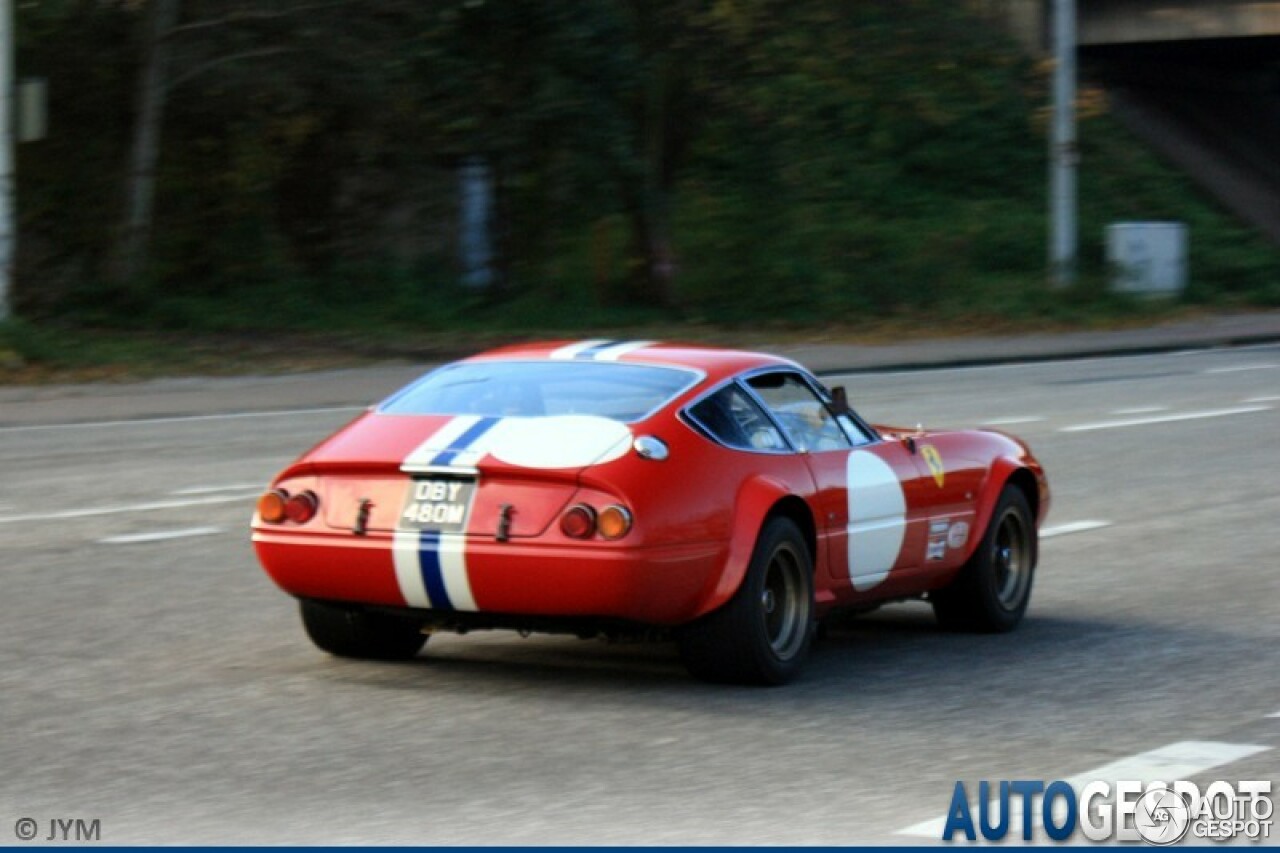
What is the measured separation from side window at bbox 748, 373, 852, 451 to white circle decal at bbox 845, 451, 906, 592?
13cm

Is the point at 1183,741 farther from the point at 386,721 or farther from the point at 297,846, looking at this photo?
the point at 297,846

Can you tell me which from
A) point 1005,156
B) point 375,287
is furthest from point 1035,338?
point 1005,156

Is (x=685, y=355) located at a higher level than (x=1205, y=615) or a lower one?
higher

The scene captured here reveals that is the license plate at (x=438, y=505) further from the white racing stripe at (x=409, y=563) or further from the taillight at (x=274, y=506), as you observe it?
the taillight at (x=274, y=506)

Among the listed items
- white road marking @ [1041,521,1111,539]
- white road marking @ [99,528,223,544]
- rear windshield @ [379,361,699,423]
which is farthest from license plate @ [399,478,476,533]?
white road marking @ [1041,521,1111,539]

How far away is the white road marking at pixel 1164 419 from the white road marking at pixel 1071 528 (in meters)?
6.16

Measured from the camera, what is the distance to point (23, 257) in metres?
31.0

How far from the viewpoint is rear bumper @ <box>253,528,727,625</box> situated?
7.76m

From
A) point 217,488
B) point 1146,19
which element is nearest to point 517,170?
point 1146,19

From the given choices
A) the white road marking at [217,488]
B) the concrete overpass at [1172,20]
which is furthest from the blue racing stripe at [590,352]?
the concrete overpass at [1172,20]

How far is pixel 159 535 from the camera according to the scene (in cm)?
1272

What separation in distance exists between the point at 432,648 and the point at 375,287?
83.7ft
